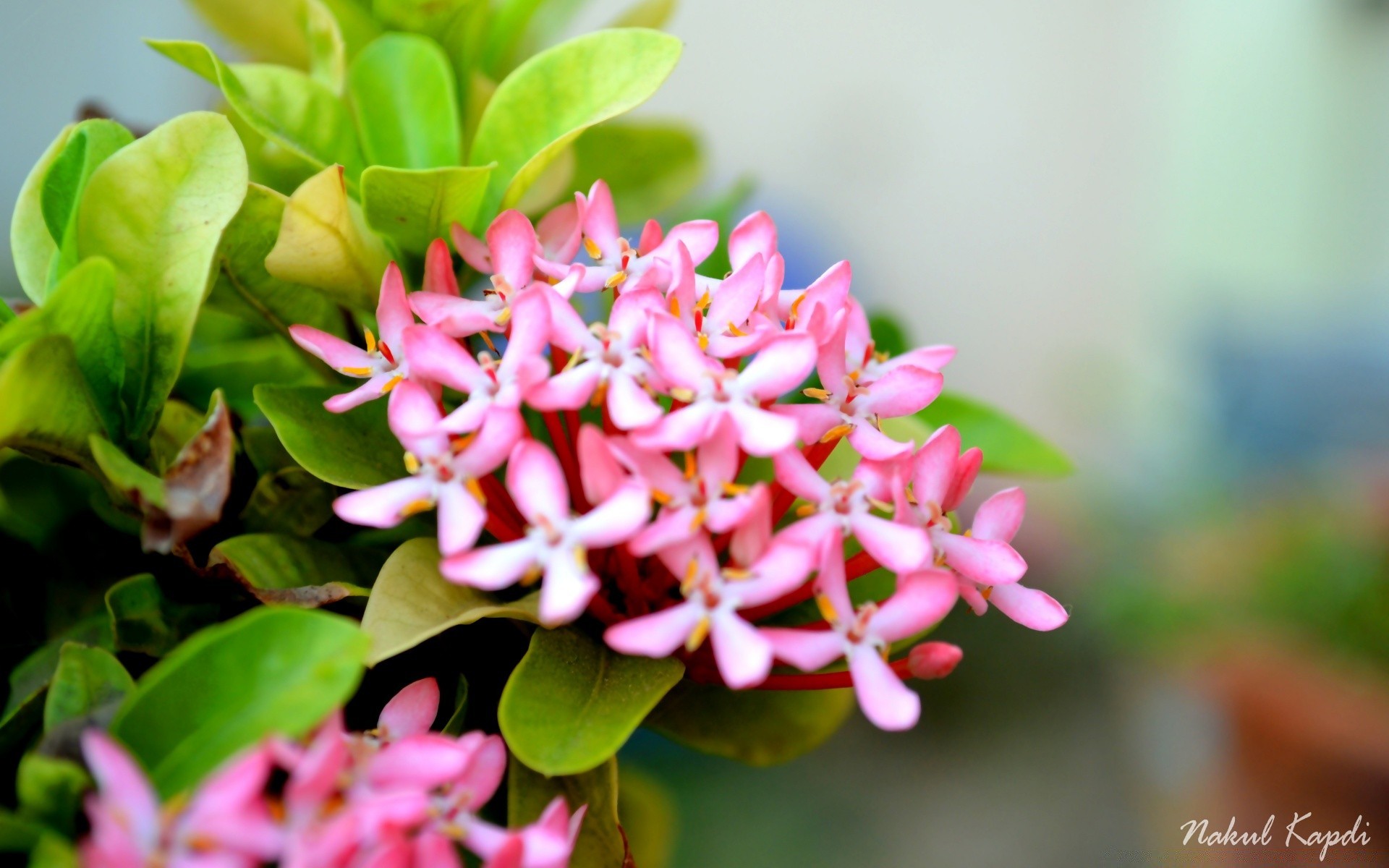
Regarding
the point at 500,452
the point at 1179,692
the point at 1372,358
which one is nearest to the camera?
the point at 500,452

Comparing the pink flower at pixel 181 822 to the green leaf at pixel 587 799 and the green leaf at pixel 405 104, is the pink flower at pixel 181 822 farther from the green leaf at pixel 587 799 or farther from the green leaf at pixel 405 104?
the green leaf at pixel 405 104

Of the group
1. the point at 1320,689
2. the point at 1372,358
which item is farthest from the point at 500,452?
the point at 1372,358

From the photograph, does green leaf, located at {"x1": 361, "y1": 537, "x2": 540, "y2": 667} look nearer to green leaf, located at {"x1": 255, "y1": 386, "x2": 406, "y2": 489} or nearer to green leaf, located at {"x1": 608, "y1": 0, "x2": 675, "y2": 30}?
green leaf, located at {"x1": 255, "y1": 386, "x2": 406, "y2": 489}

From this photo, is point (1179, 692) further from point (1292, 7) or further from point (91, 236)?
point (91, 236)

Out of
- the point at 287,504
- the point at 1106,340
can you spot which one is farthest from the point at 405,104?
the point at 1106,340

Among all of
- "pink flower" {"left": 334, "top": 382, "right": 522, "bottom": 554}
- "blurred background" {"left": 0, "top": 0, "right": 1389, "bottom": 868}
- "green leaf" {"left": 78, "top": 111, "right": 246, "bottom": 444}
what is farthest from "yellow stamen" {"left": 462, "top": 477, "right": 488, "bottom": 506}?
"blurred background" {"left": 0, "top": 0, "right": 1389, "bottom": 868}

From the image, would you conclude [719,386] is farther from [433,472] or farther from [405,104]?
[405,104]
